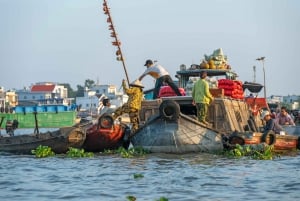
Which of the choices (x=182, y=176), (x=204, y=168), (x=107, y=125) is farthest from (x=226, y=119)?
(x=182, y=176)

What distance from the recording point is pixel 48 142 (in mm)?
17766

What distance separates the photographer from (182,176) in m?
12.0

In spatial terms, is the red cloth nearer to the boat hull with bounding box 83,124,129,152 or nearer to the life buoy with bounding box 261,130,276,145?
the boat hull with bounding box 83,124,129,152

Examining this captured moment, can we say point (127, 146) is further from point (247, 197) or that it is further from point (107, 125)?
point (247, 197)

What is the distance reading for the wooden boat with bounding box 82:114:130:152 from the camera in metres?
17.6

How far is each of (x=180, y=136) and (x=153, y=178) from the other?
441cm

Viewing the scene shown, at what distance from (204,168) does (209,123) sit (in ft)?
15.4

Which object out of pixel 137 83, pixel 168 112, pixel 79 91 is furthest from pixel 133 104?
pixel 79 91

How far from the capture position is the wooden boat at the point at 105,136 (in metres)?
17.6

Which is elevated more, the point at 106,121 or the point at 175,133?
the point at 106,121

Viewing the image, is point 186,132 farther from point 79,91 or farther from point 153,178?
point 79,91

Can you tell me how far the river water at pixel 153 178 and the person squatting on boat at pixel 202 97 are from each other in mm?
1370

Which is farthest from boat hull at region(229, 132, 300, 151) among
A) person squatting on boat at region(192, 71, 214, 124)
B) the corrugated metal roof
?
the corrugated metal roof

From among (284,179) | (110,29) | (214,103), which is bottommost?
(284,179)
